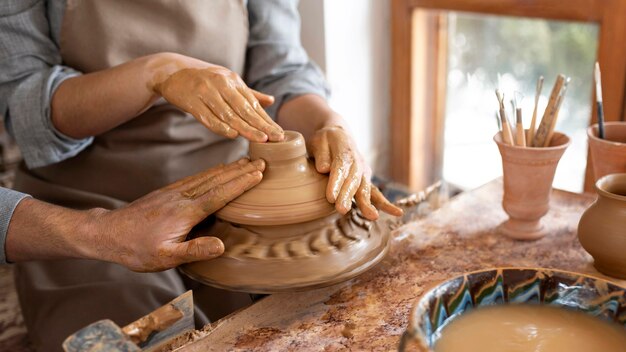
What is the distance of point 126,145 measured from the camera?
164 centimetres

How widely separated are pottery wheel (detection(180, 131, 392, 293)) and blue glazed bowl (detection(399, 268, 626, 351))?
23cm

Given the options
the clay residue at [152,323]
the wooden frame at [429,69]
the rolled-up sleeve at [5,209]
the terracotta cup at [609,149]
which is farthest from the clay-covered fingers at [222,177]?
the wooden frame at [429,69]

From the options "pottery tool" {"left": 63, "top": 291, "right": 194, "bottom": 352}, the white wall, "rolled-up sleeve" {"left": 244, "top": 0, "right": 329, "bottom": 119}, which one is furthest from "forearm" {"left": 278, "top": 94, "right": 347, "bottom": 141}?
the white wall

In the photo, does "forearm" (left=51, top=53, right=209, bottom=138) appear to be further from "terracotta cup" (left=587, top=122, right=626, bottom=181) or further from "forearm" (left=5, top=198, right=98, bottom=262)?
"terracotta cup" (left=587, top=122, right=626, bottom=181)

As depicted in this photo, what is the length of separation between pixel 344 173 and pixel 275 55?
2.27ft

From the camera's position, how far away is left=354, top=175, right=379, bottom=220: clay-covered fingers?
1.23 m

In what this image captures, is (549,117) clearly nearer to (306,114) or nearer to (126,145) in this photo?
(306,114)

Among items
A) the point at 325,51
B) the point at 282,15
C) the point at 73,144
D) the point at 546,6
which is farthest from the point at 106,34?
the point at 546,6

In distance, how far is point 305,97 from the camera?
5.82ft

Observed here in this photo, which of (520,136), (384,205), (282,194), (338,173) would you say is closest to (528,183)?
(520,136)

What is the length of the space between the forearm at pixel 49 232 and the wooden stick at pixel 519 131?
2.88 feet

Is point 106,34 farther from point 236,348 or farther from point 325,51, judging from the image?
point 325,51

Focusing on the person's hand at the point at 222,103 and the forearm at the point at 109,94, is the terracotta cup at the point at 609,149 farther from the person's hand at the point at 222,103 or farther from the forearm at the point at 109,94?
the forearm at the point at 109,94

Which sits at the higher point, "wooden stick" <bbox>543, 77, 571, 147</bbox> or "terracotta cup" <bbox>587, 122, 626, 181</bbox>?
"wooden stick" <bbox>543, 77, 571, 147</bbox>
